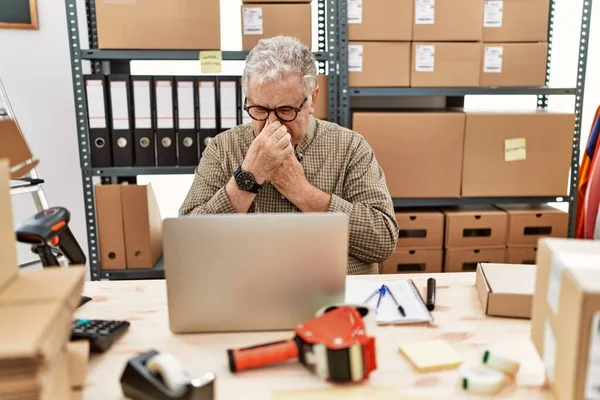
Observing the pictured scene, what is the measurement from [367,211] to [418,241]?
831 millimetres

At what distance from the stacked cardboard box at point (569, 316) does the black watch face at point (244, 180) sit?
84 centimetres

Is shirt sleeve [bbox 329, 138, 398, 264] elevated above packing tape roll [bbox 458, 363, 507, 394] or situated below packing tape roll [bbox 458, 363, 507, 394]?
above

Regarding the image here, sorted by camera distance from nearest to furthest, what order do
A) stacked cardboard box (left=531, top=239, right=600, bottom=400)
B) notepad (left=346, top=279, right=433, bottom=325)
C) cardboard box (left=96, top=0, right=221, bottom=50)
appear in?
stacked cardboard box (left=531, top=239, right=600, bottom=400) → notepad (left=346, top=279, right=433, bottom=325) → cardboard box (left=96, top=0, right=221, bottom=50)

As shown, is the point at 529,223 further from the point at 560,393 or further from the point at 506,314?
the point at 560,393

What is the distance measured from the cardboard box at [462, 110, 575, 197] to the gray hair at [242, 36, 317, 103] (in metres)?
0.91

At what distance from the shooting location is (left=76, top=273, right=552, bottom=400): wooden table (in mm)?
764

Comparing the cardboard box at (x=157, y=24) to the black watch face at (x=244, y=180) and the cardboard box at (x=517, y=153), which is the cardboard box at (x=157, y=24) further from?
the cardboard box at (x=517, y=153)

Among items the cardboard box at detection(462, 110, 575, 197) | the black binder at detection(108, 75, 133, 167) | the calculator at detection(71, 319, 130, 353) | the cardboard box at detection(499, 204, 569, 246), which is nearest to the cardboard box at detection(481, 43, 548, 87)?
the cardboard box at detection(462, 110, 575, 197)

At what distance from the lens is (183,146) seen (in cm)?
206

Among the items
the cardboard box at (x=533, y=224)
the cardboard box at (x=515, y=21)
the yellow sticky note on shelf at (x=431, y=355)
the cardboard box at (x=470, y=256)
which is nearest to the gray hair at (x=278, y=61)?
the yellow sticky note on shelf at (x=431, y=355)

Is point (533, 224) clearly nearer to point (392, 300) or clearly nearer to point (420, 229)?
point (420, 229)

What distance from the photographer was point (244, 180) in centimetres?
146

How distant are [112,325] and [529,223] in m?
1.84

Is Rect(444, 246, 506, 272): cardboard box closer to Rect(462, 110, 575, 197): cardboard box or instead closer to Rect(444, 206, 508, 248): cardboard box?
Rect(444, 206, 508, 248): cardboard box
